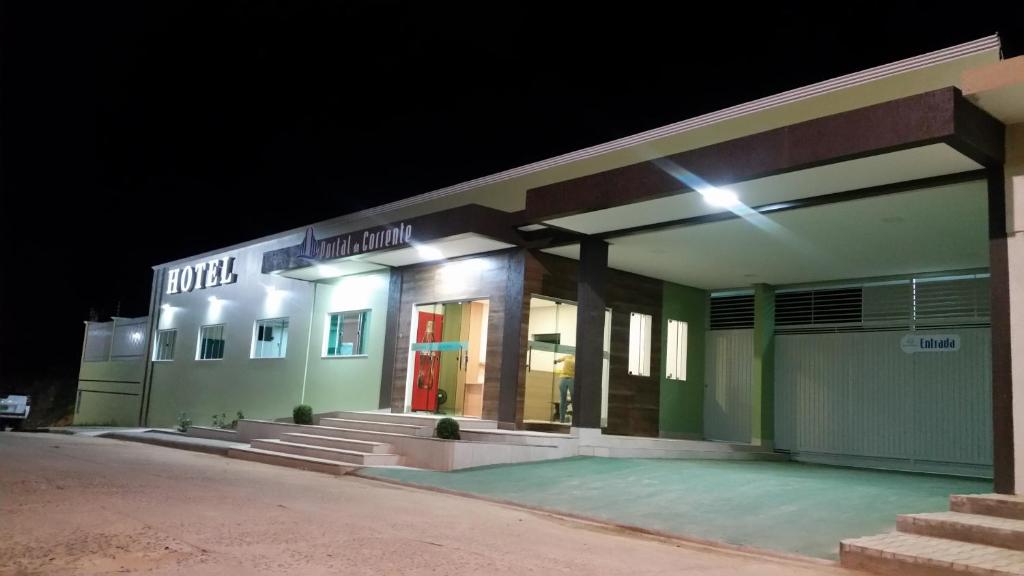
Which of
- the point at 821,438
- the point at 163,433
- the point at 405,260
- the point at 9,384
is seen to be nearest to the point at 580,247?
the point at 405,260

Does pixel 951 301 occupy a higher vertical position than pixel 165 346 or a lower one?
higher

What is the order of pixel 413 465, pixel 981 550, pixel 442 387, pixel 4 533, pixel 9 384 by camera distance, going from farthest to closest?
pixel 9 384 < pixel 442 387 < pixel 413 465 < pixel 981 550 < pixel 4 533

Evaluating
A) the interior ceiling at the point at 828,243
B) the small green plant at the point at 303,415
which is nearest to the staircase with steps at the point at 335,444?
the small green plant at the point at 303,415

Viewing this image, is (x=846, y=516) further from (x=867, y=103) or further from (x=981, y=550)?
(x=867, y=103)

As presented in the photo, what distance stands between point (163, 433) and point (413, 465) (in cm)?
1029

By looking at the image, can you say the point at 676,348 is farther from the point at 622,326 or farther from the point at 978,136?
the point at 978,136

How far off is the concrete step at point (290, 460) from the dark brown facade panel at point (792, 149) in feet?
17.0

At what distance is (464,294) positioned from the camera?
1512 cm

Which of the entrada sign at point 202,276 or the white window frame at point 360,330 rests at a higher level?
the entrada sign at point 202,276

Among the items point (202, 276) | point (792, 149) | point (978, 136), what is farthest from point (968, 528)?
point (202, 276)

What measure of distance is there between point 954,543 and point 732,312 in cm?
1050

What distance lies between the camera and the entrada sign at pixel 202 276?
22.2 metres

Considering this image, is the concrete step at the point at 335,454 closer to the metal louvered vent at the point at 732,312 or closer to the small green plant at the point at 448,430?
the small green plant at the point at 448,430

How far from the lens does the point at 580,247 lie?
13.2 m
